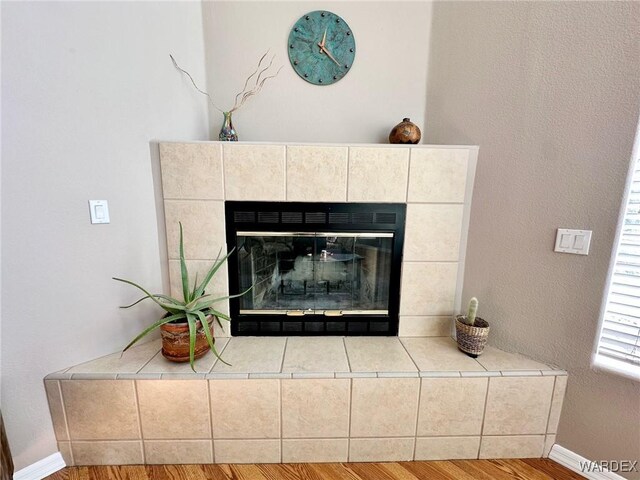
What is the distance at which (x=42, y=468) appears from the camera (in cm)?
115

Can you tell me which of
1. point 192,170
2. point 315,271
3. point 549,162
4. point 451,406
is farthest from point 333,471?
point 549,162

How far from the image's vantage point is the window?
103 cm

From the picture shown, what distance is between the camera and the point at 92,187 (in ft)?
3.78

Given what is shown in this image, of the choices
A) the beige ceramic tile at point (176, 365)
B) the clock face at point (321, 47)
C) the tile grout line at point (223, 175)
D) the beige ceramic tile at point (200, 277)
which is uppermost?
the clock face at point (321, 47)

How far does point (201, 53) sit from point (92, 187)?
36.0 inches

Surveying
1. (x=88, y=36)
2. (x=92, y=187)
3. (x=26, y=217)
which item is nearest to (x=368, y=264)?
(x=92, y=187)

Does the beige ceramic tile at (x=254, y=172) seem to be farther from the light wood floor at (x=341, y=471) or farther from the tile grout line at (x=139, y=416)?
the light wood floor at (x=341, y=471)

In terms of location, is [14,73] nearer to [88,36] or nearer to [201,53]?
[88,36]

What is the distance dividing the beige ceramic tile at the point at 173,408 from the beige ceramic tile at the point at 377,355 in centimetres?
68

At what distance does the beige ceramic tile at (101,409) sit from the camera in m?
1.14

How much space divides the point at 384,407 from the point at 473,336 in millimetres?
523

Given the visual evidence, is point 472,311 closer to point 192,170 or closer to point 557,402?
point 557,402

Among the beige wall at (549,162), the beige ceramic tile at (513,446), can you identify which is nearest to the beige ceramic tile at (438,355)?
the beige wall at (549,162)

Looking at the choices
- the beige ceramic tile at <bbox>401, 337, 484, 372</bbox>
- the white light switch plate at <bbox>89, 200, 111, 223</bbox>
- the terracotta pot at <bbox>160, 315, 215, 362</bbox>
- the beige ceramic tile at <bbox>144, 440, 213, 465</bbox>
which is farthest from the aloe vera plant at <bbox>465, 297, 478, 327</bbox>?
the white light switch plate at <bbox>89, 200, 111, 223</bbox>
